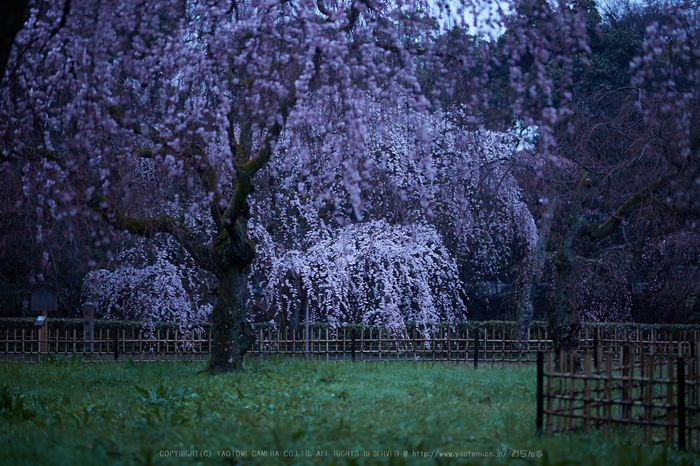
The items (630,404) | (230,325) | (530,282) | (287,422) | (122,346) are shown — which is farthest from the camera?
(530,282)

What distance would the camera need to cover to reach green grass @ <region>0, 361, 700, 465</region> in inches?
204

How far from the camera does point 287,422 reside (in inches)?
256

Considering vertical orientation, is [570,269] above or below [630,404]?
above

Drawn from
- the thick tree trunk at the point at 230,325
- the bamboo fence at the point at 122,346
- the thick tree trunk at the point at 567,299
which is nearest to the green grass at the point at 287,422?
the thick tree trunk at the point at 230,325

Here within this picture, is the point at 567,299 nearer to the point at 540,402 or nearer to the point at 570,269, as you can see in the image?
the point at 570,269

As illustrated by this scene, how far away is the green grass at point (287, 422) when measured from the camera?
5188 mm

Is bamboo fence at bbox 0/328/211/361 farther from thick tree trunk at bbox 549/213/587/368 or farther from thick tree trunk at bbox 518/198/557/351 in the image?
thick tree trunk at bbox 518/198/557/351

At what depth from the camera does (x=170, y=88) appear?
34.6 ft

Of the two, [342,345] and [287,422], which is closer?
[287,422]

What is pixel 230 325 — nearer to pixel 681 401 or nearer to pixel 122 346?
pixel 122 346

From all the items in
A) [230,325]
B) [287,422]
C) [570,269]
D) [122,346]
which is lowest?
[122,346]

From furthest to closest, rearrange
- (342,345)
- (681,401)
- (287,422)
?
(342,345), (287,422), (681,401)

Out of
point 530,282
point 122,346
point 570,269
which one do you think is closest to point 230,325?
point 122,346

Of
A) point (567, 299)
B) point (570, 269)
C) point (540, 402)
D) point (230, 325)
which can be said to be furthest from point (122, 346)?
point (540, 402)
